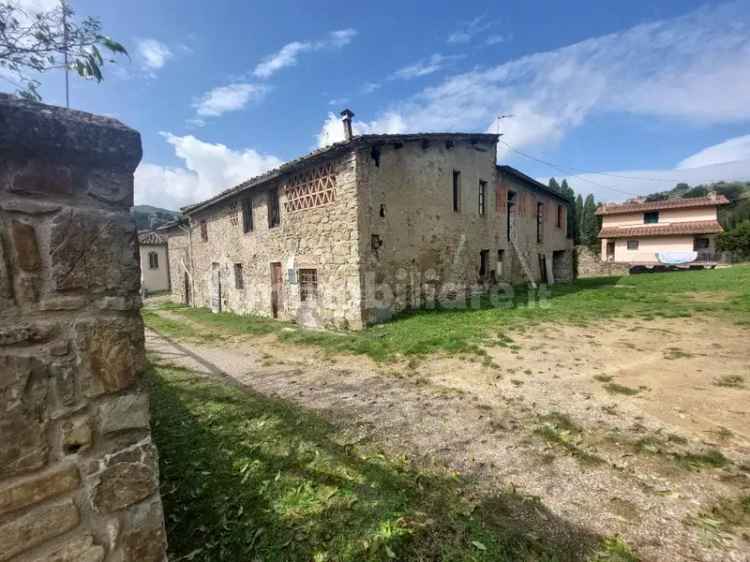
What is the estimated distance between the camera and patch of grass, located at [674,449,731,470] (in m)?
2.88

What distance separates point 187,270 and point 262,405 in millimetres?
15919

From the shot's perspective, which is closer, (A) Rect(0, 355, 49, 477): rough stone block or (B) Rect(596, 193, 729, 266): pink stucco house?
(A) Rect(0, 355, 49, 477): rough stone block

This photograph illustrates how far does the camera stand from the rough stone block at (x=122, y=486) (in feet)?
4.42

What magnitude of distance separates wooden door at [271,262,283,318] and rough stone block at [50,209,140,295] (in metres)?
10.6

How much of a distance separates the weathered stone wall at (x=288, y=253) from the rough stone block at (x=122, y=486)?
7.58m

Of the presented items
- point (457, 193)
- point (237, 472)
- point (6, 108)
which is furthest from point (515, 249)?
point (6, 108)

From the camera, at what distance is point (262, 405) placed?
14.4 feet

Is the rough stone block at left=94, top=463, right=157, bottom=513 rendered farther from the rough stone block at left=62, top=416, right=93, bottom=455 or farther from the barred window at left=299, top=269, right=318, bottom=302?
the barred window at left=299, top=269, right=318, bottom=302

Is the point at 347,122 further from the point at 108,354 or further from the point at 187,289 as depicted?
the point at 187,289

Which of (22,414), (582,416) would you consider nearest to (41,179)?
(22,414)

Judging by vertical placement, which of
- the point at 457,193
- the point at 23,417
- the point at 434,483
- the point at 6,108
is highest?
the point at 457,193

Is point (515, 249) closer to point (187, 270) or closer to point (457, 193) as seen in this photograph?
point (457, 193)

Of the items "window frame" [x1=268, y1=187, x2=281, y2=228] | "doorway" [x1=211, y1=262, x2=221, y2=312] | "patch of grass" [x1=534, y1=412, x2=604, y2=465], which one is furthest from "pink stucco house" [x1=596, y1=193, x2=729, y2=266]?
"doorway" [x1=211, y1=262, x2=221, y2=312]

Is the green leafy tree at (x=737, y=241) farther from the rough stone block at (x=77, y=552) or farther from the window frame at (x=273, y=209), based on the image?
the rough stone block at (x=77, y=552)
